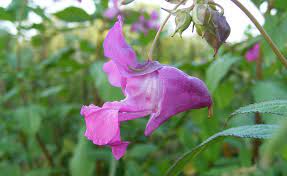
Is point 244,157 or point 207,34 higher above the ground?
point 207,34

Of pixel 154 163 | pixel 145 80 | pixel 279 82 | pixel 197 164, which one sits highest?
pixel 145 80

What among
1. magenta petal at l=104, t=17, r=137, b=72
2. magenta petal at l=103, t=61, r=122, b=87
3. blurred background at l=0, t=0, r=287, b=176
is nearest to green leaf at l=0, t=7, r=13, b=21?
blurred background at l=0, t=0, r=287, b=176

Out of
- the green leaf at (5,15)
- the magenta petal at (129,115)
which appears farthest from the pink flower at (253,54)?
the magenta petal at (129,115)

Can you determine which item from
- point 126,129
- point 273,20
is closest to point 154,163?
point 126,129

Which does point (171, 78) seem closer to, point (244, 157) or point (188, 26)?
point (188, 26)

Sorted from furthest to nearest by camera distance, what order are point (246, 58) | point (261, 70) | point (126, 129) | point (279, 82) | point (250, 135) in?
point (126, 129)
point (246, 58)
point (261, 70)
point (279, 82)
point (250, 135)

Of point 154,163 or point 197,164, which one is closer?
point 197,164

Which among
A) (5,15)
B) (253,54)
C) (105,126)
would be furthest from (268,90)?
(5,15)

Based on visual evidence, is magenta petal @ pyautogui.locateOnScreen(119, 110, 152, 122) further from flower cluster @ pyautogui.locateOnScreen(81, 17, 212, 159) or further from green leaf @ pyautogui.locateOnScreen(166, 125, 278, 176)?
green leaf @ pyautogui.locateOnScreen(166, 125, 278, 176)

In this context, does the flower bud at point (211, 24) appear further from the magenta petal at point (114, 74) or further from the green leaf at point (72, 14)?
the green leaf at point (72, 14)
